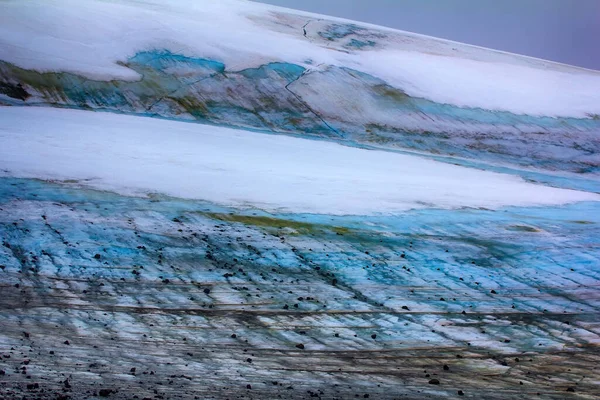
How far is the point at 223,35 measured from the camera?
1606 centimetres

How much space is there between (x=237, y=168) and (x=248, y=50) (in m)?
4.89

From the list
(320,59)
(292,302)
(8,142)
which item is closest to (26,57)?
(8,142)

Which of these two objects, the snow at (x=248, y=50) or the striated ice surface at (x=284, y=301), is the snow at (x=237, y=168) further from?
the snow at (x=248, y=50)

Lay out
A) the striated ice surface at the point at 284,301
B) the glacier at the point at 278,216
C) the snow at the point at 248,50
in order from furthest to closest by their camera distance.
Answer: the snow at the point at 248,50 < the glacier at the point at 278,216 < the striated ice surface at the point at 284,301

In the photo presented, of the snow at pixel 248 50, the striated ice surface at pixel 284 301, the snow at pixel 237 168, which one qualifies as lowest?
the striated ice surface at pixel 284 301

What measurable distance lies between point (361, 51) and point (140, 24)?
4.78 metres

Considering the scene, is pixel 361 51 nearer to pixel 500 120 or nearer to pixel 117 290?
pixel 500 120

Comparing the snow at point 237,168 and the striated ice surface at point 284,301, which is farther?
the snow at point 237,168

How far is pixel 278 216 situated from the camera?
30.0 feet

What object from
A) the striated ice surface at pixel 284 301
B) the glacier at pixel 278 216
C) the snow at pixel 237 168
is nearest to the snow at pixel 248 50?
the glacier at pixel 278 216

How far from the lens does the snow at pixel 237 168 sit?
9734 millimetres

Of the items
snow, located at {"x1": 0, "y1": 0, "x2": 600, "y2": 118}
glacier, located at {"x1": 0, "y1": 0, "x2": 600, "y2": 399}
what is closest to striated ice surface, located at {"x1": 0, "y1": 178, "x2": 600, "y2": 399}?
glacier, located at {"x1": 0, "y1": 0, "x2": 600, "y2": 399}

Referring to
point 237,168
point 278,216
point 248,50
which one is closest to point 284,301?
point 278,216

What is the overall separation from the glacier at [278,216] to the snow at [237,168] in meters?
0.05
